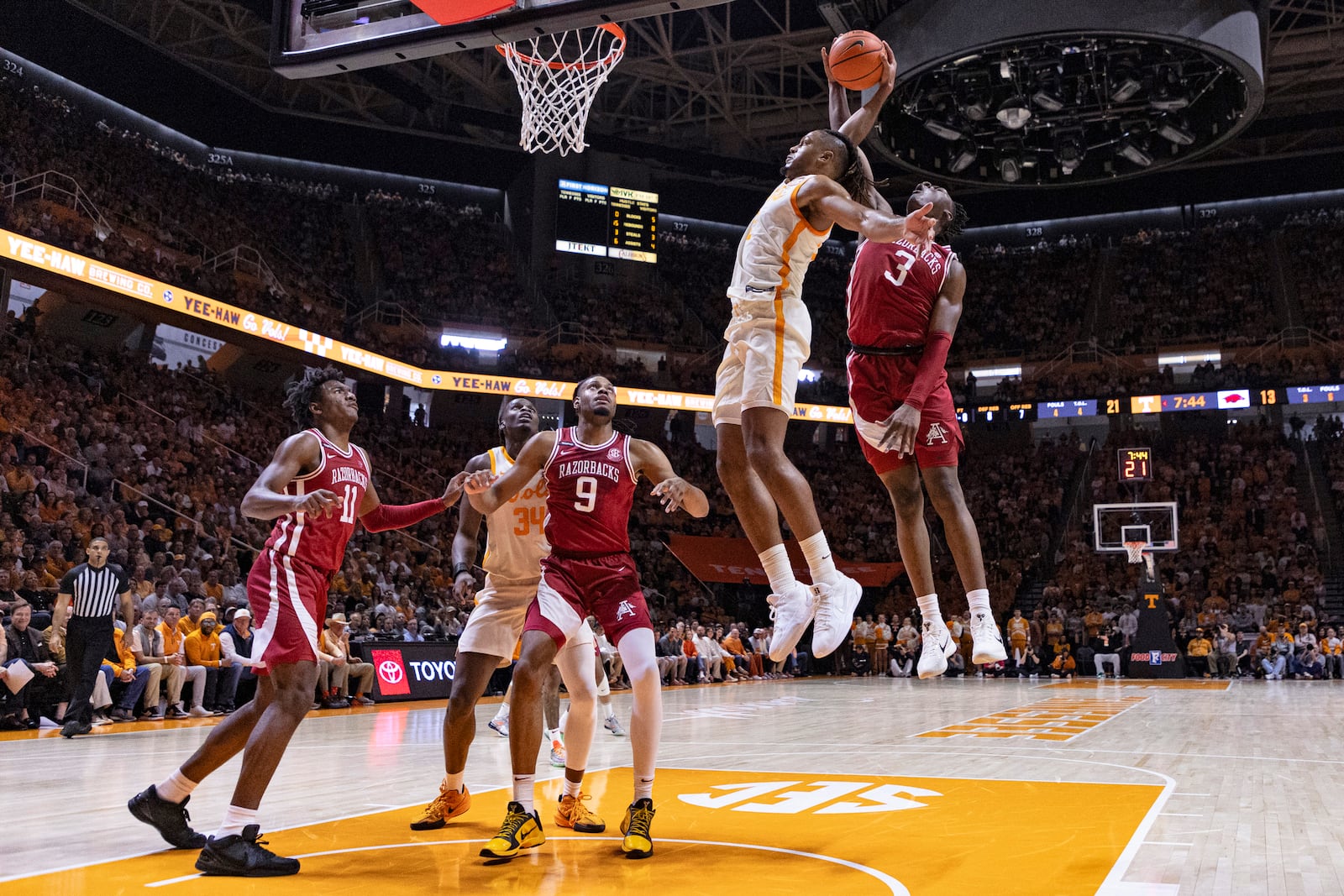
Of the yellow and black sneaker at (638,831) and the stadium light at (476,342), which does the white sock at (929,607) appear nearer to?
the yellow and black sneaker at (638,831)

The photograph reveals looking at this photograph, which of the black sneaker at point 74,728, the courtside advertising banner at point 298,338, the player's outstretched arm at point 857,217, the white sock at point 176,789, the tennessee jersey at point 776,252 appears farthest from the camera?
the courtside advertising banner at point 298,338

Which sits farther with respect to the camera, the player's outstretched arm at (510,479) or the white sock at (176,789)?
the player's outstretched arm at (510,479)

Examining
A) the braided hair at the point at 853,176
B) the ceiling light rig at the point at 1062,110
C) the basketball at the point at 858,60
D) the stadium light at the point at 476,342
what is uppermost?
the ceiling light rig at the point at 1062,110

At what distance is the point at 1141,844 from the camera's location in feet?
16.4

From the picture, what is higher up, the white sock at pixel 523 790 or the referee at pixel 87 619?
the referee at pixel 87 619

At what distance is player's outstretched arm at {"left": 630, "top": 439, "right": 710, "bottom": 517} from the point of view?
16.5 feet

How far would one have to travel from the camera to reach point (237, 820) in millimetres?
4668

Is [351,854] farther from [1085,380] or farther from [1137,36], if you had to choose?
[1085,380]

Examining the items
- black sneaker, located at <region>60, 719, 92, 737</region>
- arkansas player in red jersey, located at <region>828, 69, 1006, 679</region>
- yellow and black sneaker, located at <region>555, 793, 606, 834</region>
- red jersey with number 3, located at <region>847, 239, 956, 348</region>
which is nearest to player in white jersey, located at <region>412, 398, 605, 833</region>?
yellow and black sneaker, located at <region>555, 793, 606, 834</region>

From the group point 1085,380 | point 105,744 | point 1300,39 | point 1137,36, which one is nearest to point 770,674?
point 1085,380

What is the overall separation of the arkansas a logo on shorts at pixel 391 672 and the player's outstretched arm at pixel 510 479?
9863 mm

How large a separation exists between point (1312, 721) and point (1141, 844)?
27.9ft

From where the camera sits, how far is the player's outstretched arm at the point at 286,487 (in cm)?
457

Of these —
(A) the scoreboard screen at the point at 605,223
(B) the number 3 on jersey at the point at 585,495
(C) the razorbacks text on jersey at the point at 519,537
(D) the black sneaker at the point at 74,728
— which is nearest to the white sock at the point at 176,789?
(C) the razorbacks text on jersey at the point at 519,537
